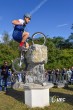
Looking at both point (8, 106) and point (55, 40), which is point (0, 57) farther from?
point (55, 40)

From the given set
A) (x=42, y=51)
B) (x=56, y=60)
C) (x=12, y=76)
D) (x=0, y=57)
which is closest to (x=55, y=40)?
(x=56, y=60)

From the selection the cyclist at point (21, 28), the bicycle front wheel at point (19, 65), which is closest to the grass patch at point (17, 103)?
the bicycle front wheel at point (19, 65)

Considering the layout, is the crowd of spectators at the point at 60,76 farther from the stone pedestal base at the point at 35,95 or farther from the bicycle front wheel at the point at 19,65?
the stone pedestal base at the point at 35,95

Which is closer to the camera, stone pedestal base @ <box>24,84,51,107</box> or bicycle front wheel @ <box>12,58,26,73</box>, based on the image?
stone pedestal base @ <box>24,84,51,107</box>

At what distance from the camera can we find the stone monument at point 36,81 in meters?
12.5

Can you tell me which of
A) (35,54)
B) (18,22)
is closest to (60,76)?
(35,54)

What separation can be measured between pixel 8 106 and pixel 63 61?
40.0 metres

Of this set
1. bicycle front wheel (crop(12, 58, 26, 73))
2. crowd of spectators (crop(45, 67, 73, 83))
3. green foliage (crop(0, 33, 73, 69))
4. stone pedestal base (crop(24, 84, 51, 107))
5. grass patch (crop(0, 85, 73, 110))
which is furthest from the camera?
green foliage (crop(0, 33, 73, 69))

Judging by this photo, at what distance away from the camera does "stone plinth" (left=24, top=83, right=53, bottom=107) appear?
41.1 ft

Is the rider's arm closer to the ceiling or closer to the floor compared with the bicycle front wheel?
closer to the ceiling

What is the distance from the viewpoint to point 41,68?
1416cm

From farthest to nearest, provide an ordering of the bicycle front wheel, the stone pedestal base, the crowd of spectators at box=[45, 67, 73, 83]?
the crowd of spectators at box=[45, 67, 73, 83] < the bicycle front wheel < the stone pedestal base

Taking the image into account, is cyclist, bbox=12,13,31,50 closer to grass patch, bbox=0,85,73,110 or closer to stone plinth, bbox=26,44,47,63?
stone plinth, bbox=26,44,47,63


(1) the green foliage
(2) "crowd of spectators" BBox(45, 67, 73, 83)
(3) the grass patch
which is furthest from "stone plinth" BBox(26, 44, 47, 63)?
(1) the green foliage
